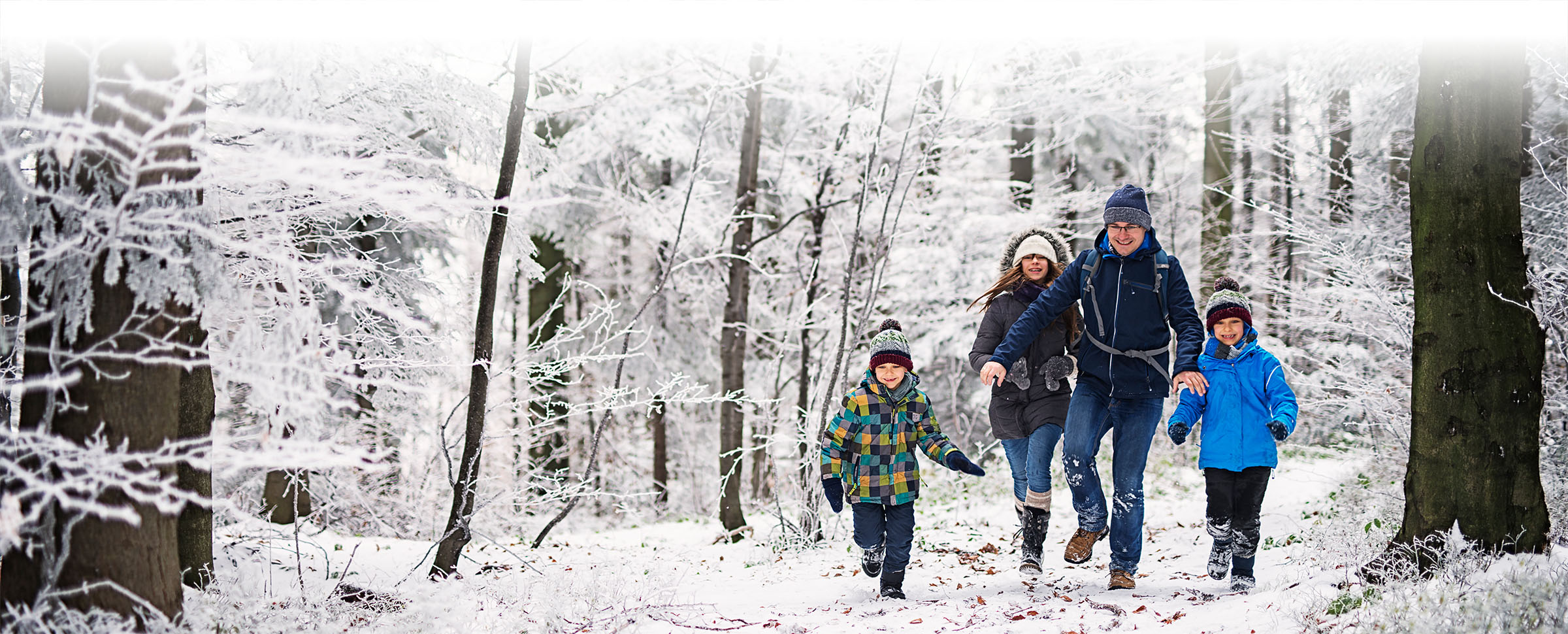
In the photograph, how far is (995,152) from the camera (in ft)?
52.4

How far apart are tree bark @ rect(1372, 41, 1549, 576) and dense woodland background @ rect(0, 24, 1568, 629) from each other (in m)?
0.12

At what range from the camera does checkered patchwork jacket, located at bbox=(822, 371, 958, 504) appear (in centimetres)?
484

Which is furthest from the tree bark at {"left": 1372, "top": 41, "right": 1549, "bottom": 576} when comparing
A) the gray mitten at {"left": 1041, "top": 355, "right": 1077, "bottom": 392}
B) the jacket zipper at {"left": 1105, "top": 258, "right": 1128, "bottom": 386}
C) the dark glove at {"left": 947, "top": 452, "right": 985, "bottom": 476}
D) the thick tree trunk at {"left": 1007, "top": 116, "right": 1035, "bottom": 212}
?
the thick tree trunk at {"left": 1007, "top": 116, "right": 1035, "bottom": 212}

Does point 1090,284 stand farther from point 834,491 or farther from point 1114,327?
point 834,491

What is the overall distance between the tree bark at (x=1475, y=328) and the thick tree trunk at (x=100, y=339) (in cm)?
512

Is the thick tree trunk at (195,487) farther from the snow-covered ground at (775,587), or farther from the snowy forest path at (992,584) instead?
the snowy forest path at (992,584)

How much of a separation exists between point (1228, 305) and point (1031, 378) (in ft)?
3.62

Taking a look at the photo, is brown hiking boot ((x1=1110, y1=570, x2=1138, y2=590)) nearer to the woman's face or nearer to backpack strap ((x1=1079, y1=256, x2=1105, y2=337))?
backpack strap ((x1=1079, y1=256, x2=1105, y2=337))

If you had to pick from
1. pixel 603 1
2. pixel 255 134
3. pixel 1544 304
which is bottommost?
pixel 1544 304

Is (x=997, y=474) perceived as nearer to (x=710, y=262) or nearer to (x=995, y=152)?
(x=710, y=262)

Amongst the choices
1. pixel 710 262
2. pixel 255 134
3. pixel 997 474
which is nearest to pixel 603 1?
pixel 255 134

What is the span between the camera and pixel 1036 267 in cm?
535

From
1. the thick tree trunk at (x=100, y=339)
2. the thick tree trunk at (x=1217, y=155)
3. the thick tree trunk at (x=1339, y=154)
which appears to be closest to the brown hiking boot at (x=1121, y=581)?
the thick tree trunk at (x=100, y=339)

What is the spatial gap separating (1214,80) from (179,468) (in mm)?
13227
